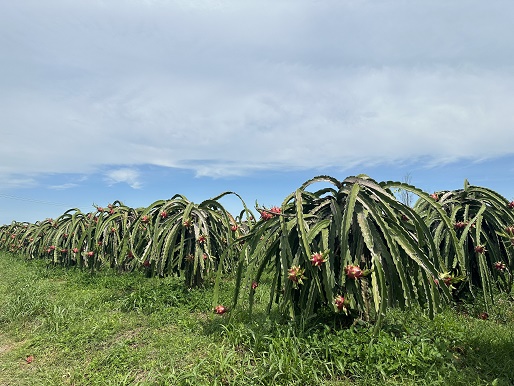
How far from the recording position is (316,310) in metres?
3.73

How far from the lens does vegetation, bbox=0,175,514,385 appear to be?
2.95m

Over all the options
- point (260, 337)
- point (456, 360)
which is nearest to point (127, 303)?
point (260, 337)

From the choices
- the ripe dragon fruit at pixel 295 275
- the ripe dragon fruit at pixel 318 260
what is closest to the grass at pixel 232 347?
the ripe dragon fruit at pixel 295 275

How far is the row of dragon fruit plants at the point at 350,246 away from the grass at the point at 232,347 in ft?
0.88

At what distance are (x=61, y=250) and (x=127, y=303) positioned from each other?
225 inches

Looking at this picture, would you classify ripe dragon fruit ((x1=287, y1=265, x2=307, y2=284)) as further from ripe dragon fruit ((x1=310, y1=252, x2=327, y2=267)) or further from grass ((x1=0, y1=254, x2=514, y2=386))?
A: grass ((x1=0, y1=254, x2=514, y2=386))

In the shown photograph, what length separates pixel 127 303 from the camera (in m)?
5.16

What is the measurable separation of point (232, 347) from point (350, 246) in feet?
4.97

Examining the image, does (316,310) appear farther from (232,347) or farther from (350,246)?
(232,347)

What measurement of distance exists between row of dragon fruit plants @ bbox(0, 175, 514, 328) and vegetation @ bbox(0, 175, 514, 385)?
18 millimetres

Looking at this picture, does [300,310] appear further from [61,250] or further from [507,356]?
[61,250]

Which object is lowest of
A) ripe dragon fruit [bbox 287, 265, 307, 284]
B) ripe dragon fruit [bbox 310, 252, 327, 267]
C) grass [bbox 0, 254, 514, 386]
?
grass [bbox 0, 254, 514, 386]

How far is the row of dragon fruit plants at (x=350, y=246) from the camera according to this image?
3186 mm

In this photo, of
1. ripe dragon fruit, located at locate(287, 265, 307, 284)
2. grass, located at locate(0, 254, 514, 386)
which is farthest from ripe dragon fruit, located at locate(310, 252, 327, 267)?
grass, located at locate(0, 254, 514, 386)
